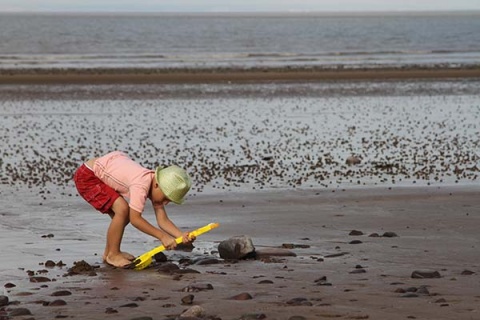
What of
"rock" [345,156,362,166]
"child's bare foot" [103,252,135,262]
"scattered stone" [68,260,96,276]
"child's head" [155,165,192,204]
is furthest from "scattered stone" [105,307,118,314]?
"rock" [345,156,362,166]

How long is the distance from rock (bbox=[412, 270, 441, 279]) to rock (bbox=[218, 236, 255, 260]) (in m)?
1.64

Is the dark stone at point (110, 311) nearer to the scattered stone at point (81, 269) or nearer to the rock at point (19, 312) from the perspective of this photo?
the rock at point (19, 312)

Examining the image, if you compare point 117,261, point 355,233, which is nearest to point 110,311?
point 117,261

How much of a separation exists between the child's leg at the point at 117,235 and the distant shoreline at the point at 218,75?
3289cm

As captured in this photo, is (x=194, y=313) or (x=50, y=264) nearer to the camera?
(x=194, y=313)

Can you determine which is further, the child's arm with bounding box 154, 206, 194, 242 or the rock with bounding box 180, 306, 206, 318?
the child's arm with bounding box 154, 206, 194, 242

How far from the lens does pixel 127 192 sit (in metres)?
10.1

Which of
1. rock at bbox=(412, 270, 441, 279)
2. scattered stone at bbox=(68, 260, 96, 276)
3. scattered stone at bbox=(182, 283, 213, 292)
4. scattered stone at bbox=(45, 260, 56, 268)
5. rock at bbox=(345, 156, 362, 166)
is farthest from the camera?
rock at bbox=(345, 156, 362, 166)

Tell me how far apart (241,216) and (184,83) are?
29.7 meters

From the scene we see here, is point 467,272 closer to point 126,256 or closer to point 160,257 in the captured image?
point 160,257

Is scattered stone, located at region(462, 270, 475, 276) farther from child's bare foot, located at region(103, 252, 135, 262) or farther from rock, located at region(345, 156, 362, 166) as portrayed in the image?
rock, located at region(345, 156, 362, 166)

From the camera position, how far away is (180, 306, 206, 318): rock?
733 centimetres

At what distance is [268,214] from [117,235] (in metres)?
3.35

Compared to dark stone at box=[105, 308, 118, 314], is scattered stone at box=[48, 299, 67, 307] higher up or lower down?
lower down
